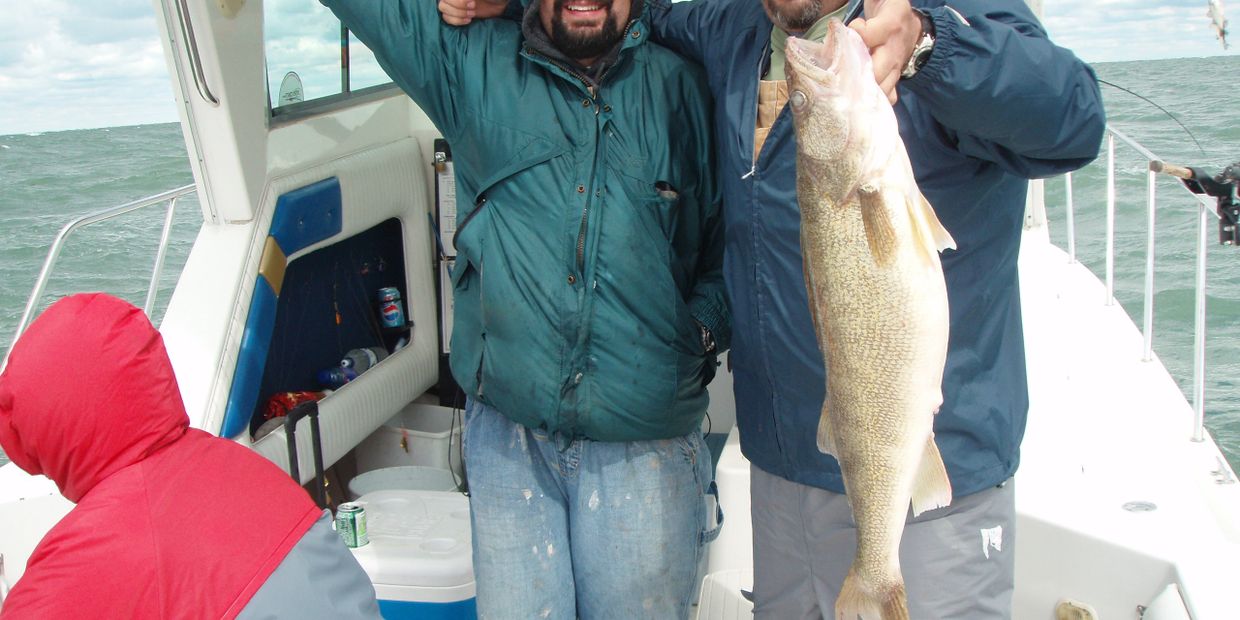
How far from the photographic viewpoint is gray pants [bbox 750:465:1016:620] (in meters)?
2.12

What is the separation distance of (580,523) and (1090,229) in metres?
12.5

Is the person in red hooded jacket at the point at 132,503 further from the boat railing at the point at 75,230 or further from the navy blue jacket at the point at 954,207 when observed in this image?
the boat railing at the point at 75,230

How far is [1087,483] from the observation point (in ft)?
9.58

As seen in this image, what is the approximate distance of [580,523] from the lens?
8.57ft

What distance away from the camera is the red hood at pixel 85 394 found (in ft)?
5.80

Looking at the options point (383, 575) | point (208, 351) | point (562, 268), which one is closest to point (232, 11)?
point (208, 351)

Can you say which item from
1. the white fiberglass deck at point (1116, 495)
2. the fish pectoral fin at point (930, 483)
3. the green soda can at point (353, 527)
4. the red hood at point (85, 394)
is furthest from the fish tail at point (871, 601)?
the green soda can at point (353, 527)

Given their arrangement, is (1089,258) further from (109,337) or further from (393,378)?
(109,337)

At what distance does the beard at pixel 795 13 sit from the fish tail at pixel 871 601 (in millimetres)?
1084

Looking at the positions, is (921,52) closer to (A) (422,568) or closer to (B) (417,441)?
(A) (422,568)

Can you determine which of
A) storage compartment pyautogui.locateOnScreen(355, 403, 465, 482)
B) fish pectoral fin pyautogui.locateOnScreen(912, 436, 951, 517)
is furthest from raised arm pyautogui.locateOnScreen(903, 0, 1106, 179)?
storage compartment pyautogui.locateOnScreen(355, 403, 465, 482)

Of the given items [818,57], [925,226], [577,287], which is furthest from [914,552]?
[818,57]

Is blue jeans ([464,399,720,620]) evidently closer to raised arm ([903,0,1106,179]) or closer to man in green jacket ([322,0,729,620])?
man in green jacket ([322,0,729,620])

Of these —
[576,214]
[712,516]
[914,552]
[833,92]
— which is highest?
[833,92]
